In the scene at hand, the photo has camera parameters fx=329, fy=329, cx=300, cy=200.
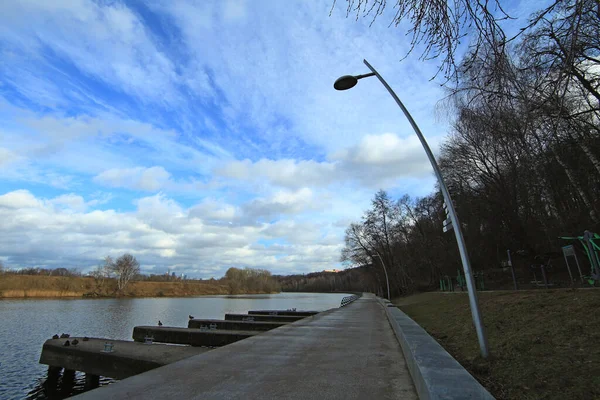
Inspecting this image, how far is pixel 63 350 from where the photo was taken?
11312 millimetres

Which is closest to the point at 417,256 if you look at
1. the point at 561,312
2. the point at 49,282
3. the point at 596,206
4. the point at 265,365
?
the point at 596,206

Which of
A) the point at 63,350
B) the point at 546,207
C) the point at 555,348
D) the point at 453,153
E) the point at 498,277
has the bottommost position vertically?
the point at 63,350

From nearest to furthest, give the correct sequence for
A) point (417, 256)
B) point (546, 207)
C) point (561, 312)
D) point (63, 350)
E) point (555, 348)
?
point (555, 348), point (561, 312), point (63, 350), point (546, 207), point (417, 256)

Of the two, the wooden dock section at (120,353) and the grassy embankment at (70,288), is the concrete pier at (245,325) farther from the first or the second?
the grassy embankment at (70,288)

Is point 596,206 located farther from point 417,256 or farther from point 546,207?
point 417,256

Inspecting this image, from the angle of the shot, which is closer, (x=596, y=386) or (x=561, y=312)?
(x=596, y=386)

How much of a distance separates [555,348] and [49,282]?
308ft

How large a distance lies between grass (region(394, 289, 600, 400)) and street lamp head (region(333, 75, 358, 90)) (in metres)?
6.32

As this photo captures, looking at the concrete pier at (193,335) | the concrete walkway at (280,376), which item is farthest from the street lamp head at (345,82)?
the concrete pier at (193,335)

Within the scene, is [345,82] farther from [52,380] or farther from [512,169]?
[512,169]

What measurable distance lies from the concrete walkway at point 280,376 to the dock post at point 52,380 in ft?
26.9

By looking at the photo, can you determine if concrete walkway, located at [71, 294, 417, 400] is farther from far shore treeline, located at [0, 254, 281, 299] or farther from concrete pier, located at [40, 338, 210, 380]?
far shore treeline, located at [0, 254, 281, 299]

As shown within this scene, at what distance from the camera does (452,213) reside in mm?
6613

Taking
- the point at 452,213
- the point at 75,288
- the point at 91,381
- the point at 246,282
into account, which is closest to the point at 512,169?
the point at 452,213
